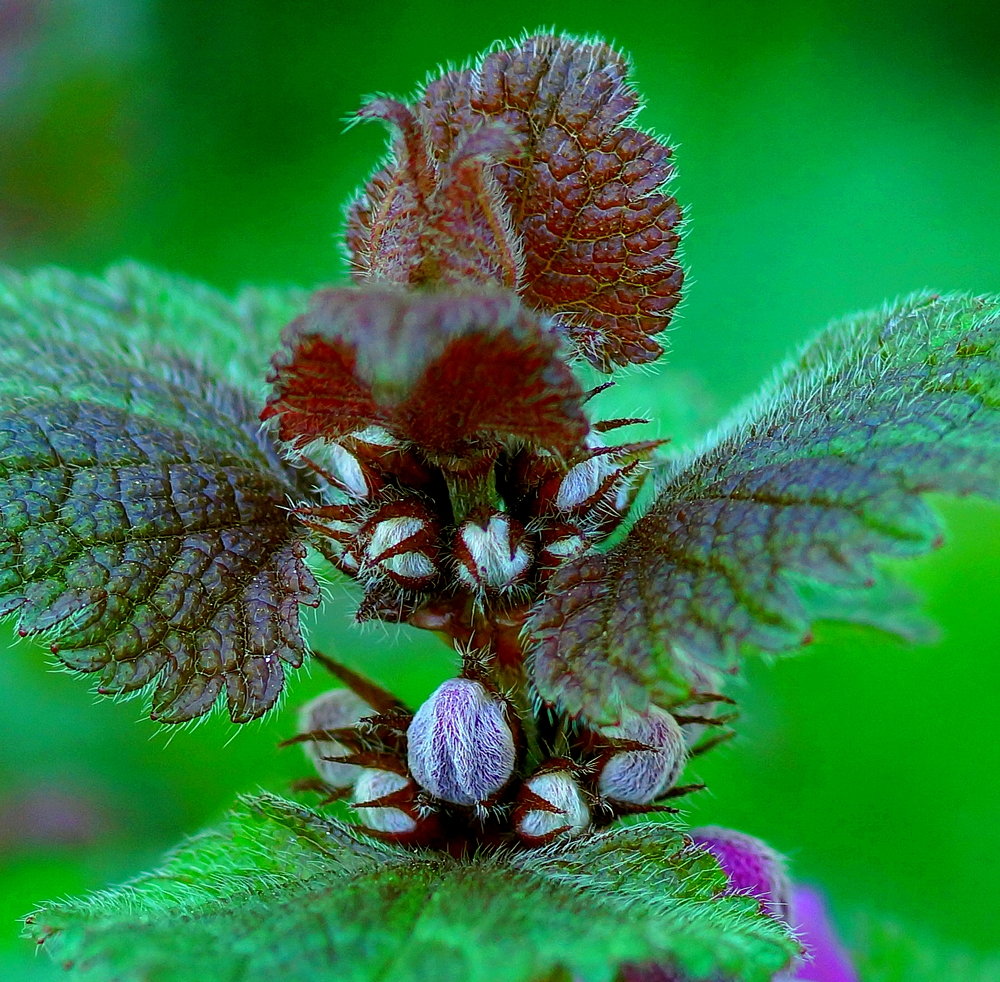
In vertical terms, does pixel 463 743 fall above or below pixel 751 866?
above

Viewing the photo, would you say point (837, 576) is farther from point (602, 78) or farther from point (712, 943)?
point (602, 78)

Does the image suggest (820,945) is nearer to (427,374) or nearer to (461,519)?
(461,519)

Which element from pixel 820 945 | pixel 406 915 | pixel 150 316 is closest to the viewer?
pixel 406 915

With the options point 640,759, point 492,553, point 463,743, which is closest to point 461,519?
point 492,553

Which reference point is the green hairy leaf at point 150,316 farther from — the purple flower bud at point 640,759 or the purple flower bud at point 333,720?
the purple flower bud at point 640,759

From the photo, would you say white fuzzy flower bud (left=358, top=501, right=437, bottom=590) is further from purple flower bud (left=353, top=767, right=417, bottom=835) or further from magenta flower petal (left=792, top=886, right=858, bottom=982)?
magenta flower petal (left=792, top=886, right=858, bottom=982)

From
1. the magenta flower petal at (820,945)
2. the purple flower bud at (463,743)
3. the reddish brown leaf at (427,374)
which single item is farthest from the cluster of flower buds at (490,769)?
the magenta flower petal at (820,945)
